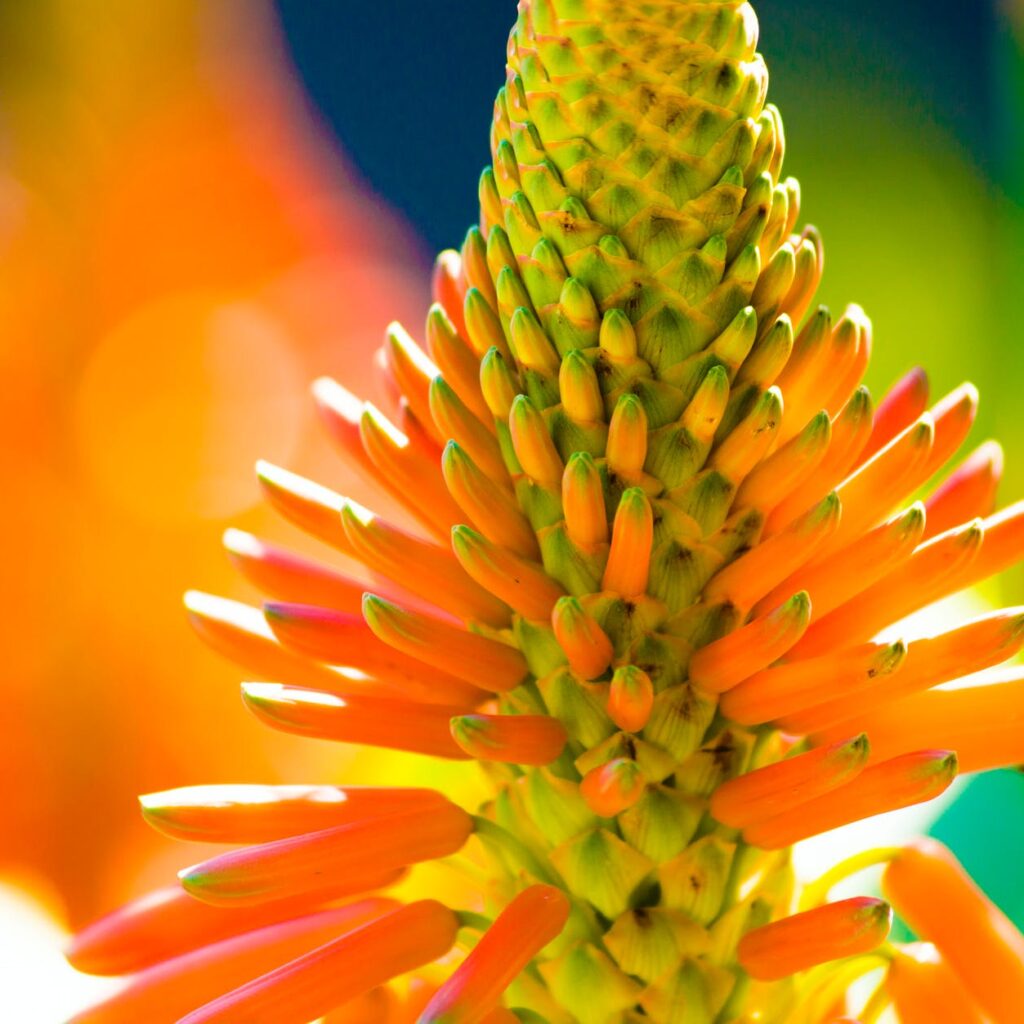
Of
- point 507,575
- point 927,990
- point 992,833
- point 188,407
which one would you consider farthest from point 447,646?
point 188,407

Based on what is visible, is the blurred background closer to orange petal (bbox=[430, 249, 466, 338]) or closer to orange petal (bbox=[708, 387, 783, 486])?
orange petal (bbox=[430, 249, 466, 338])

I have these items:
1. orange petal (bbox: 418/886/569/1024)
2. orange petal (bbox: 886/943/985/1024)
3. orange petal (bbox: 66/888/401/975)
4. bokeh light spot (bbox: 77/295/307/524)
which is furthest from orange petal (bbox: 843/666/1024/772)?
bokeh light spot (bbox: 77/295/307/524)

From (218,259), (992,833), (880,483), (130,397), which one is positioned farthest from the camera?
(218,259)

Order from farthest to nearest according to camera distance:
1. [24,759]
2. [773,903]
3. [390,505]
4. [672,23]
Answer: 1. [24,759]
2. [390,505]
3. [773,903]
4. [672,23]

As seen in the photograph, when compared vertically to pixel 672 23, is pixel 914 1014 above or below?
below

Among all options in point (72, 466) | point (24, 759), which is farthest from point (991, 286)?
point (24, 759)

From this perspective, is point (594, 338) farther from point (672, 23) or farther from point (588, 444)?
point (672, 23)

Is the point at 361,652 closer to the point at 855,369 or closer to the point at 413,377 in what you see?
the point at 413,377
